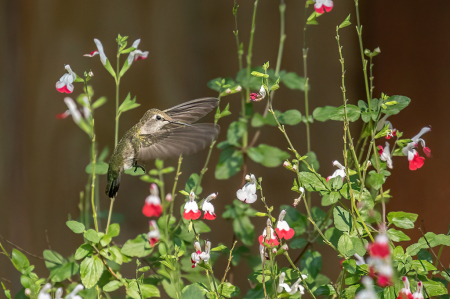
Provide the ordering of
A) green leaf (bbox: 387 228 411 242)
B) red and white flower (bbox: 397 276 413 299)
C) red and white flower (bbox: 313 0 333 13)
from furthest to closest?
1. red and white flower (bbox: 313 0 333 13)
2. green leaf (bbox: 387 228 411 242)
3. red and white flower (bbox: 397 276 413 299)

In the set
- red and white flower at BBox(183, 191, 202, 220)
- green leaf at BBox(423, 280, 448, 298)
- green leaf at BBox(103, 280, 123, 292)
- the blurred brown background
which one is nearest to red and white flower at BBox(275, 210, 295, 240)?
red and white flower at BBox(183, 191, 202, 220)

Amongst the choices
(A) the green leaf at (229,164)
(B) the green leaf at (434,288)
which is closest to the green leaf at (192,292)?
(A) the green leaf at (229,164)

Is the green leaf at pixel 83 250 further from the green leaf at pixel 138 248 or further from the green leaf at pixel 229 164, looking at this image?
the green leaf at pixel 229 164

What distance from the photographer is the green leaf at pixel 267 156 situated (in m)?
1.22

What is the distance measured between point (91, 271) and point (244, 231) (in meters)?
0.51

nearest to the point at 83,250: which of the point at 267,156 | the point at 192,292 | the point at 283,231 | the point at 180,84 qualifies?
the point at 192,292

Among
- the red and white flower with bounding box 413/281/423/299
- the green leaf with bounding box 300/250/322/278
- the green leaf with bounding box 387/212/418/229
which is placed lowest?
the green leaf with bounding box 300/250/322/278

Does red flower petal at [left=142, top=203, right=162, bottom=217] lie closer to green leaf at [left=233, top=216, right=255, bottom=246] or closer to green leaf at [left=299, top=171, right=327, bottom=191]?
green leaf at [left=299, top=171, right=327, bottom=191]

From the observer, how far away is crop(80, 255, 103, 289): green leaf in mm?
924

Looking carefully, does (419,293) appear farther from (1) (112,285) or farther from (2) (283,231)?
(1) (112,285)

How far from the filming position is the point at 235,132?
123cm

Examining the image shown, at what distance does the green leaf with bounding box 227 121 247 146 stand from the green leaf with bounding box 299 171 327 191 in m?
0.38

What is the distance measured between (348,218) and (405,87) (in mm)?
684

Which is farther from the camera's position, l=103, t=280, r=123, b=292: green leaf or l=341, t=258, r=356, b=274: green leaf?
l=103, t=280, r=123, b=292: green leaf
